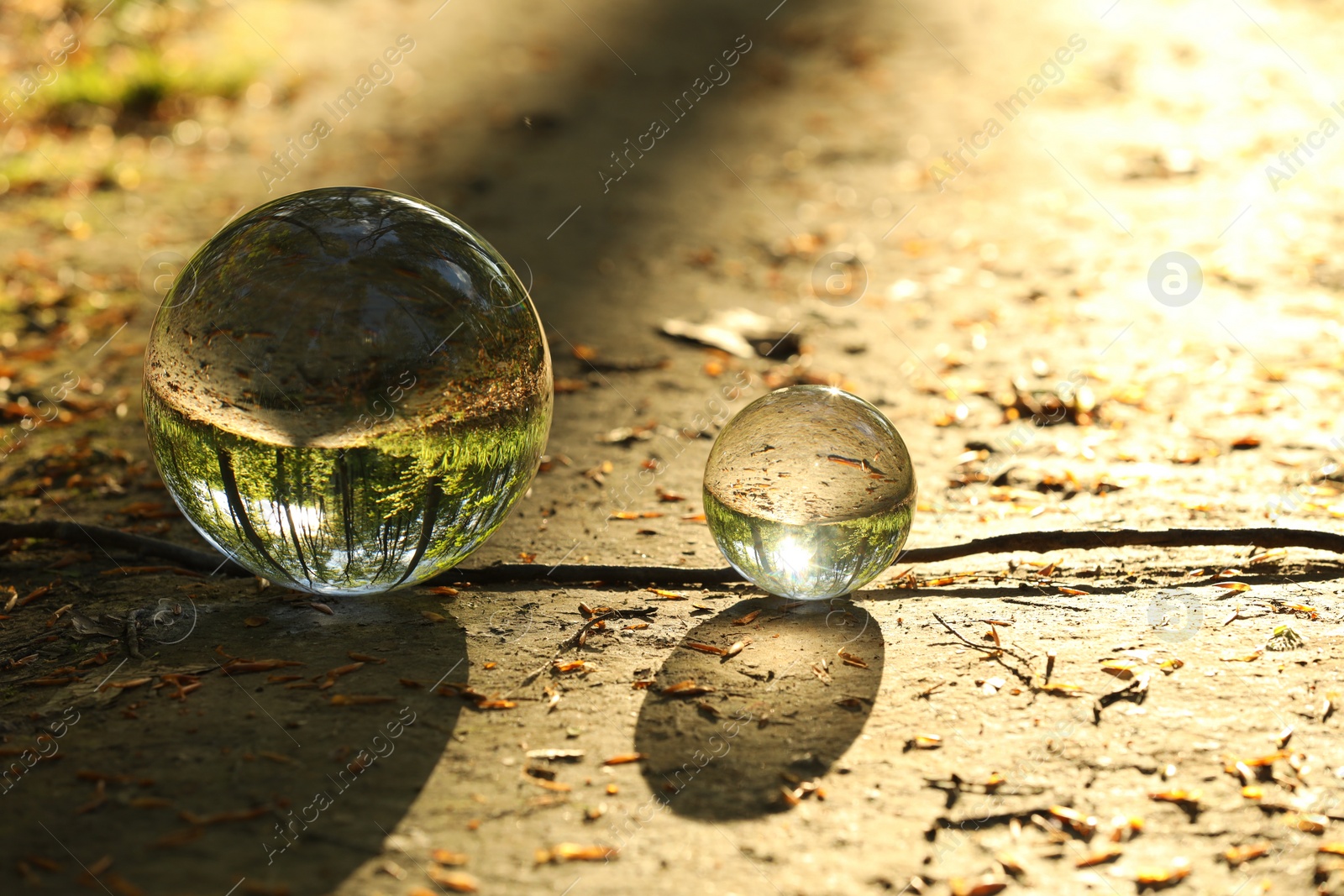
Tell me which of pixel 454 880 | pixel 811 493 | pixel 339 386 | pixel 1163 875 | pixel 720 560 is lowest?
pixel 720 560

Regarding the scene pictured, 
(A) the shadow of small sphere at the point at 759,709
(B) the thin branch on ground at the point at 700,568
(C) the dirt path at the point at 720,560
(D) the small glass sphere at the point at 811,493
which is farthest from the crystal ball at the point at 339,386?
(A) the shadow of small sphere at the point at 759,709

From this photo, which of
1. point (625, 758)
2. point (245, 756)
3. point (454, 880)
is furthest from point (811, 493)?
point (245, 756)

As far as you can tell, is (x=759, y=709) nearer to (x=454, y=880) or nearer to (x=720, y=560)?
(x=720, y=560)

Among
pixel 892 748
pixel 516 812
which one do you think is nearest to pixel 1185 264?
pixel 892 748

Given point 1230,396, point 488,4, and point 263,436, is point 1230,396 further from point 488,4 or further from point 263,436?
point 488,4

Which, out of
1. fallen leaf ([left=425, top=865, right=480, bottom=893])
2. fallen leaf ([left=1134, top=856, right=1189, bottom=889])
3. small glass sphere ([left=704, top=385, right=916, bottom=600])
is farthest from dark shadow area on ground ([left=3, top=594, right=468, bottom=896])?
fallen leaf ([left=1134, top=856, right=1189, bottom=889])
